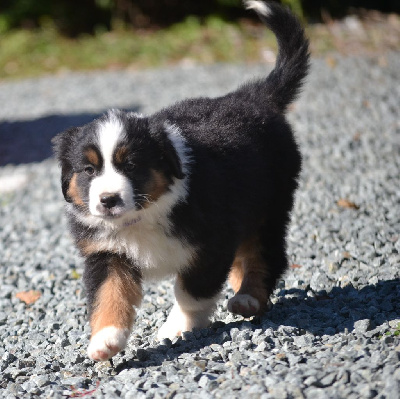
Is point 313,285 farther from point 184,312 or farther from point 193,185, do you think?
point 193,185

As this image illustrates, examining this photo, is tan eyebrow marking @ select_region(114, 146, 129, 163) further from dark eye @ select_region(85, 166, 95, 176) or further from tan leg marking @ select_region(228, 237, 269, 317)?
tan leg marking @ select_region(228, 237, 269, 317)

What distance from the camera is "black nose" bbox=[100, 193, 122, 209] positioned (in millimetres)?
3383

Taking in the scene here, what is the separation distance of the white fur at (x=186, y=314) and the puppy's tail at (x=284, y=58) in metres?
1.39

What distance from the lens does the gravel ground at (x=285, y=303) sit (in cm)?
316

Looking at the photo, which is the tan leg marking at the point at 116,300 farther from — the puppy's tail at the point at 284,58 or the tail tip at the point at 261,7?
the tail tip at the point at 261,7

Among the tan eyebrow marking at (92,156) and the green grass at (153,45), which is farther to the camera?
the green grass at (153,45)

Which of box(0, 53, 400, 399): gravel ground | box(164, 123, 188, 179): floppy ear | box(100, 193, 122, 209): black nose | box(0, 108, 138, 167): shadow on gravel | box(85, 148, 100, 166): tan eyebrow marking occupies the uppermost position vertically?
box(164, 123, 188, 179): floppy ear

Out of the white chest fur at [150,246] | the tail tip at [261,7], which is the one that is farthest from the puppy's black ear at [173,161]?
the tail tip at [261,7]

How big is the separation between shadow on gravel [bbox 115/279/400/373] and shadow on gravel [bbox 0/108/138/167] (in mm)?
5613

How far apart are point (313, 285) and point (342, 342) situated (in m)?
1.18

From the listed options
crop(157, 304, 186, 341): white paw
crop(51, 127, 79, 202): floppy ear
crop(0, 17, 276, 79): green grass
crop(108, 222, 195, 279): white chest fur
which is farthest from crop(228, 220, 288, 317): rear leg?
crop(0, 17, 276, 79): green grass

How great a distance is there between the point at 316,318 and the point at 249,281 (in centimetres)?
51

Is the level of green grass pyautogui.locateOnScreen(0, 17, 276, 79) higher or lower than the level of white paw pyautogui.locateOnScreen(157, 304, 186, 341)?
lower

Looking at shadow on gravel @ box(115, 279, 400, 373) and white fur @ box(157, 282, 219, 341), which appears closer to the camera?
shadow on gravel @ box(115, 279, 400, 373)
